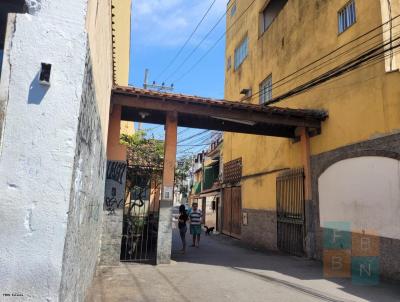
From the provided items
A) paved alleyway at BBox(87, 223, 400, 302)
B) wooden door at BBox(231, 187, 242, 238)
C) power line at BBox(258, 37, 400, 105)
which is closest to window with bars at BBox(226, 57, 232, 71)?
wooden door at BBox(231, 187, 242, 238)

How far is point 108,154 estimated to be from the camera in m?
9.96

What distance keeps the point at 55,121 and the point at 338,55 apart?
10151 mm

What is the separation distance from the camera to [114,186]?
9.77 m

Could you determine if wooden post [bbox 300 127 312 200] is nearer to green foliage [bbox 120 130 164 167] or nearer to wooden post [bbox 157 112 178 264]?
wooden post [bbox 157 112 178 264]

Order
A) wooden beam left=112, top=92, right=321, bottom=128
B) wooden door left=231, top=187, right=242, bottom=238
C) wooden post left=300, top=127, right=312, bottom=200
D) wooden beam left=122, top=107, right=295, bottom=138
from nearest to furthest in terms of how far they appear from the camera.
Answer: wooden beam left=112, top=92, right=321, bottom=128 → wooden beam left=122, top=107, right=295, bottom=138 → wooden post left=300, top=127, right=312, bottom=200 → wooden door left=231, top=187, right=242, bottom=238

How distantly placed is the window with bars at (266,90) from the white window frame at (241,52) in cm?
341

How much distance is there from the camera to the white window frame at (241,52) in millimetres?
19828

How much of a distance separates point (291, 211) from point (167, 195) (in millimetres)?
4754

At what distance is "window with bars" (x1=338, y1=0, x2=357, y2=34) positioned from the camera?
33.9 feet

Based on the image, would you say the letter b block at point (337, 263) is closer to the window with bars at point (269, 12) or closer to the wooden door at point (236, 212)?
the wooden door at point (236, 212)

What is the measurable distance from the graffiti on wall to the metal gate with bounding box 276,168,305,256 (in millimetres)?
5733

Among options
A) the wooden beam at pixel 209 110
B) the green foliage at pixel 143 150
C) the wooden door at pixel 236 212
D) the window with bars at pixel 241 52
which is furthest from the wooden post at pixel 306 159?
the window with bars at pixel 241 52

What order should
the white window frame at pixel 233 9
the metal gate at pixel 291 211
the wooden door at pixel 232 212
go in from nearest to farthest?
the metal gate at pixel 291 211, the wooden door at pixel 232 212, the white window frame at pixel 233 9

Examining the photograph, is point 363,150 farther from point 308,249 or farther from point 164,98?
point 164,98
